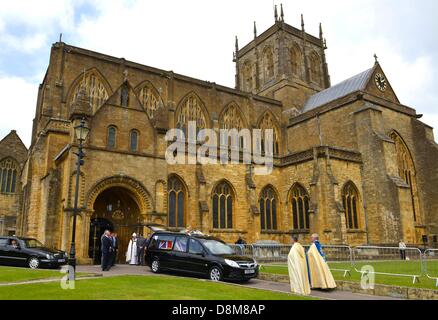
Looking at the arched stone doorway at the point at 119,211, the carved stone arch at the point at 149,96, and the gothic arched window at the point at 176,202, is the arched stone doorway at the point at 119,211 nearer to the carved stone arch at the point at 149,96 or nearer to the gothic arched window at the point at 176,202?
the gothic arched window at the point at 176,202

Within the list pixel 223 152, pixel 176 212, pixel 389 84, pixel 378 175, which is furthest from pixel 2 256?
pixel 389 84

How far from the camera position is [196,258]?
1320 centimetres

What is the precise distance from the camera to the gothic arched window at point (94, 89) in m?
27.4

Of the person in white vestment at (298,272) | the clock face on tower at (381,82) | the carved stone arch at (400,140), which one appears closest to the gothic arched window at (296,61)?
the clock face on tower at (381,82)

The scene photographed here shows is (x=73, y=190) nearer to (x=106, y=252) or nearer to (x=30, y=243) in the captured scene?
(x=30, y=243)

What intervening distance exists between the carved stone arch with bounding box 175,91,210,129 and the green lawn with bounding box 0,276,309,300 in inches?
864

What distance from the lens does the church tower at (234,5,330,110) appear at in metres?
42.0

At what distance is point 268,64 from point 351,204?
2421 centimetres

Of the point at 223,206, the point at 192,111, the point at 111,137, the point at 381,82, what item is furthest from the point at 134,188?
the point at 381,82

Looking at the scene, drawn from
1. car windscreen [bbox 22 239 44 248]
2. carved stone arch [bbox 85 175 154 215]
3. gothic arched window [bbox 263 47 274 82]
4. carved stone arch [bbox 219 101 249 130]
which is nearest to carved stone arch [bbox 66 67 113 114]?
carved stone arch [bbox 85 175 154 215]

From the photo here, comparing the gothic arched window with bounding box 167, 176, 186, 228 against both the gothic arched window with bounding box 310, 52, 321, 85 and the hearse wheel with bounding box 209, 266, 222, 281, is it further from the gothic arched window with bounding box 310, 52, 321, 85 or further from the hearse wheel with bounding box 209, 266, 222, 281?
the gothic arched window with bounding box 310, 52, 321, 85

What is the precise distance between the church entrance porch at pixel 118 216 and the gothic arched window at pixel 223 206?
296 inches

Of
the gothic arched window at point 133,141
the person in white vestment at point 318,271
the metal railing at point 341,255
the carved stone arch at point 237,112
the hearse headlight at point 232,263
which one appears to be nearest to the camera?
the person in white vestment at point 318,271

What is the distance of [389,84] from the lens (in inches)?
1369
